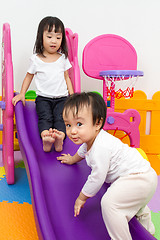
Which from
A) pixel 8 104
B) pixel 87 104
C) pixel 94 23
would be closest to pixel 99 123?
pixel 87 104

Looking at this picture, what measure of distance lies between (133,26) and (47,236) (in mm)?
1935

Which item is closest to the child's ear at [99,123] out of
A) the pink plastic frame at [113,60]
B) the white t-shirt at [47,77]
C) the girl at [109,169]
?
the girl at [109,169]

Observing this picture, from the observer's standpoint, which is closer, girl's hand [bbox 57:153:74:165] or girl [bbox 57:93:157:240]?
girl [bbox 57:93:157:240]

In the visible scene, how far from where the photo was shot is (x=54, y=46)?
161 centimetres

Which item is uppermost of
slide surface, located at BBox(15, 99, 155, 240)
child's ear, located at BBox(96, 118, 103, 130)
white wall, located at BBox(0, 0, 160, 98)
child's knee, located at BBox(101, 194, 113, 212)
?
white wall, located at BBox(0, 0, 160, 98)

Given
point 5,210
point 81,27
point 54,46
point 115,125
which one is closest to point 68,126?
point 5,210

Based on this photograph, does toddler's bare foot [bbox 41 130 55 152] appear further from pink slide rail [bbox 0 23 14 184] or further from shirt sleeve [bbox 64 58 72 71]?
shirt sleeve [bbox 64 58 72 71]

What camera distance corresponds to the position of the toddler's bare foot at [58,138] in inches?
50.6

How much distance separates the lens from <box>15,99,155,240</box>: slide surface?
952 mm

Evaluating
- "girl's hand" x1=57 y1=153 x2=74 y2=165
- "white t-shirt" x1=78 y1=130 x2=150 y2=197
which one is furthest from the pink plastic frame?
"white t-shirt" x1=78 y1=130 x2=150 y2=197

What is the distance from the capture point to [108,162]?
3.07 ft

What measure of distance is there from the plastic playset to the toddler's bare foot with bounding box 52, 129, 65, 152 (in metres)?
0.04

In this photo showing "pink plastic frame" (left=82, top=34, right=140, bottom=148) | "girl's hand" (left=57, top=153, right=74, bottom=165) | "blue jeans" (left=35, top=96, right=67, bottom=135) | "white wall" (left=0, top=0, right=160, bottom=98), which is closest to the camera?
"girl's hand" (left=57, top=153, right=74, bottom=165)

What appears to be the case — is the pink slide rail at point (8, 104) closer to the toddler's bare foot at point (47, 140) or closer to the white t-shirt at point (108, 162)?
the toddler's bare foot at point (47, 140)
